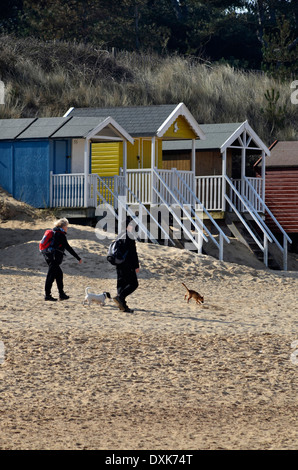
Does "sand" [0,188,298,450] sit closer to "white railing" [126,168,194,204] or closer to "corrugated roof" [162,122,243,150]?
"white railing" [126,168,194,204]

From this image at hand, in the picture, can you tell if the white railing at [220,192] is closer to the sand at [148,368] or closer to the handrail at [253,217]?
the handrail at [253,217]

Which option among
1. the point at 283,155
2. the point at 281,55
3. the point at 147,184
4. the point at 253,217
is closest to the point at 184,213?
the point at 147,184

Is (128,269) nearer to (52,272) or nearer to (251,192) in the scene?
(52,272)

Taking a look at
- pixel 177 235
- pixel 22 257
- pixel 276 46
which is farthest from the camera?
pixel 276 46

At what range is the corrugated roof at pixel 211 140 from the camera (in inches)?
1107

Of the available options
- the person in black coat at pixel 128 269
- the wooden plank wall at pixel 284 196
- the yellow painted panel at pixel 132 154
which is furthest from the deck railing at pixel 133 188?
the person in black coat at pixel 128 269

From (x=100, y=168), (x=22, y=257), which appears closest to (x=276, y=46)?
(x=100, y=168)

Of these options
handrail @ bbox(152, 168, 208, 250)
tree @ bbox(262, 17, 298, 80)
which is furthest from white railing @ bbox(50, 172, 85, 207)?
tree @ bbox(262, 17, 298, 80)

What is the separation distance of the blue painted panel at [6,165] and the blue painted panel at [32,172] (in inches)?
6.8

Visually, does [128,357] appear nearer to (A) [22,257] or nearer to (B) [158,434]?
(B) [158,434]

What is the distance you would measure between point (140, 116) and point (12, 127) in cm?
401

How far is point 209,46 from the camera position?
52.8 meters
